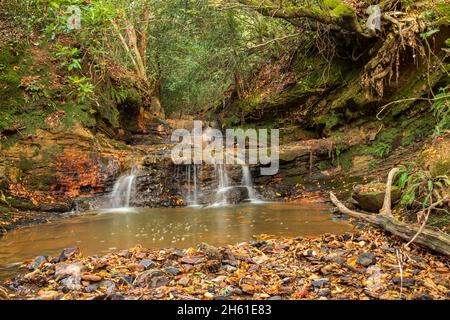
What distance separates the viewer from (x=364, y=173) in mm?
8500

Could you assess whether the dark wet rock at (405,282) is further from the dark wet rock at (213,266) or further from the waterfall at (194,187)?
the waterfall at (194,187)

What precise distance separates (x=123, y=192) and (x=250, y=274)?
6153mm

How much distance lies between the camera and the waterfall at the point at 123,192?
8.43 m

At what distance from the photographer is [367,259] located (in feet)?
10.8

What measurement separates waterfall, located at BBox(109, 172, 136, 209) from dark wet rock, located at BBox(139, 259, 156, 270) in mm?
5230

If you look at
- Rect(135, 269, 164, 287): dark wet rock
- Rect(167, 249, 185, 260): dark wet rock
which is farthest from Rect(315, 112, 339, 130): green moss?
Rect(135, 269, 164, 287): dark wet rock

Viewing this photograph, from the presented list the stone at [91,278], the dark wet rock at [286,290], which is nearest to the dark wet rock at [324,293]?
the dark wet rock at [286,290]

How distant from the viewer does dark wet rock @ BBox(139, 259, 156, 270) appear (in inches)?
131

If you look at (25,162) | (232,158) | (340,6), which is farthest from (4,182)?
(340,6)

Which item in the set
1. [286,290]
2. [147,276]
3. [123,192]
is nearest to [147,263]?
[147,276]

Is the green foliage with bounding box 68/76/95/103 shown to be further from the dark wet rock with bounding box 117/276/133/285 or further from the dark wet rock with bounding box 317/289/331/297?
the dark wet rock with bounding box 317/289/331/297
